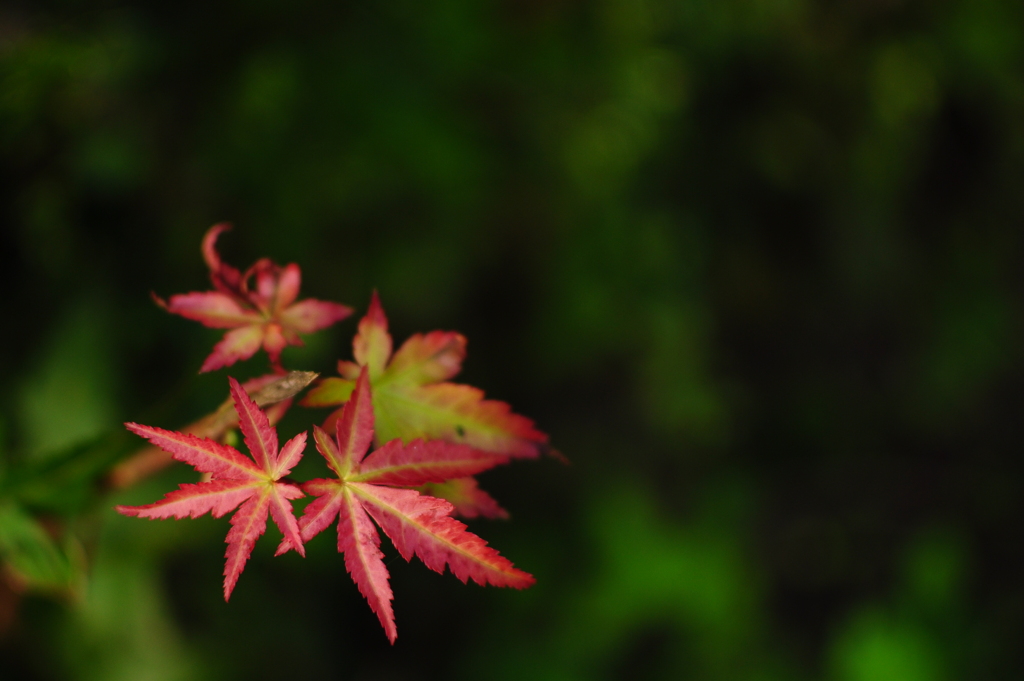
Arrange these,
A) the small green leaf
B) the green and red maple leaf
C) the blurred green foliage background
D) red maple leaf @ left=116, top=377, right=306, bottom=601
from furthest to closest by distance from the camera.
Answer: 1. the blurred green foliage background
2. the small green leaf
3. the green and red maple leaf
4. red maple leaf @ left=116, top=377, right=306, bottom=601

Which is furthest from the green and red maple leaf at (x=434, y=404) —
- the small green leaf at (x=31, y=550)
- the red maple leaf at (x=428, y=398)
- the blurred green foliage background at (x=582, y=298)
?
the small green leaf at (x=31, y=550)

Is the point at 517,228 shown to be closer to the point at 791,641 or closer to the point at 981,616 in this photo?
the point at 791,641

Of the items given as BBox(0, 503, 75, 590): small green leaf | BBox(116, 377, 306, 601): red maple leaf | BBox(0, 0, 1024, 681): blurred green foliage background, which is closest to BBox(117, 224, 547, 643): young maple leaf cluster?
BBox(116, 377, 306, 601): red maple leaf

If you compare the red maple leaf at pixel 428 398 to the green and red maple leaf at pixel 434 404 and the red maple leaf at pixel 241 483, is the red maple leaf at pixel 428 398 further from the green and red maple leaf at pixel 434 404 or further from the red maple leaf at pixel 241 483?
the red maple leaf at pixel 241 483

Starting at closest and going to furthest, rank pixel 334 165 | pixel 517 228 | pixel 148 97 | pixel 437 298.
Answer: pixel 148 97
pixel 334 165
pixel 437 298
pixel 517 228

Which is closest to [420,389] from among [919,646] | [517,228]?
[517,228]

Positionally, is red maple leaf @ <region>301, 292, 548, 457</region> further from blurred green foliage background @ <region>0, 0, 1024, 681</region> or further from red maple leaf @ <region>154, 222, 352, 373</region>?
blurred green foliage background @ <region>0, 0, 1024, 681</region>

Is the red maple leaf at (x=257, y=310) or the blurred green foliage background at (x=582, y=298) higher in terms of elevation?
the blurred green foliage background at (x=582, y=298)

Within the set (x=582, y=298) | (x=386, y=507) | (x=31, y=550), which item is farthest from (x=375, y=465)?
(x=582, y=298)
